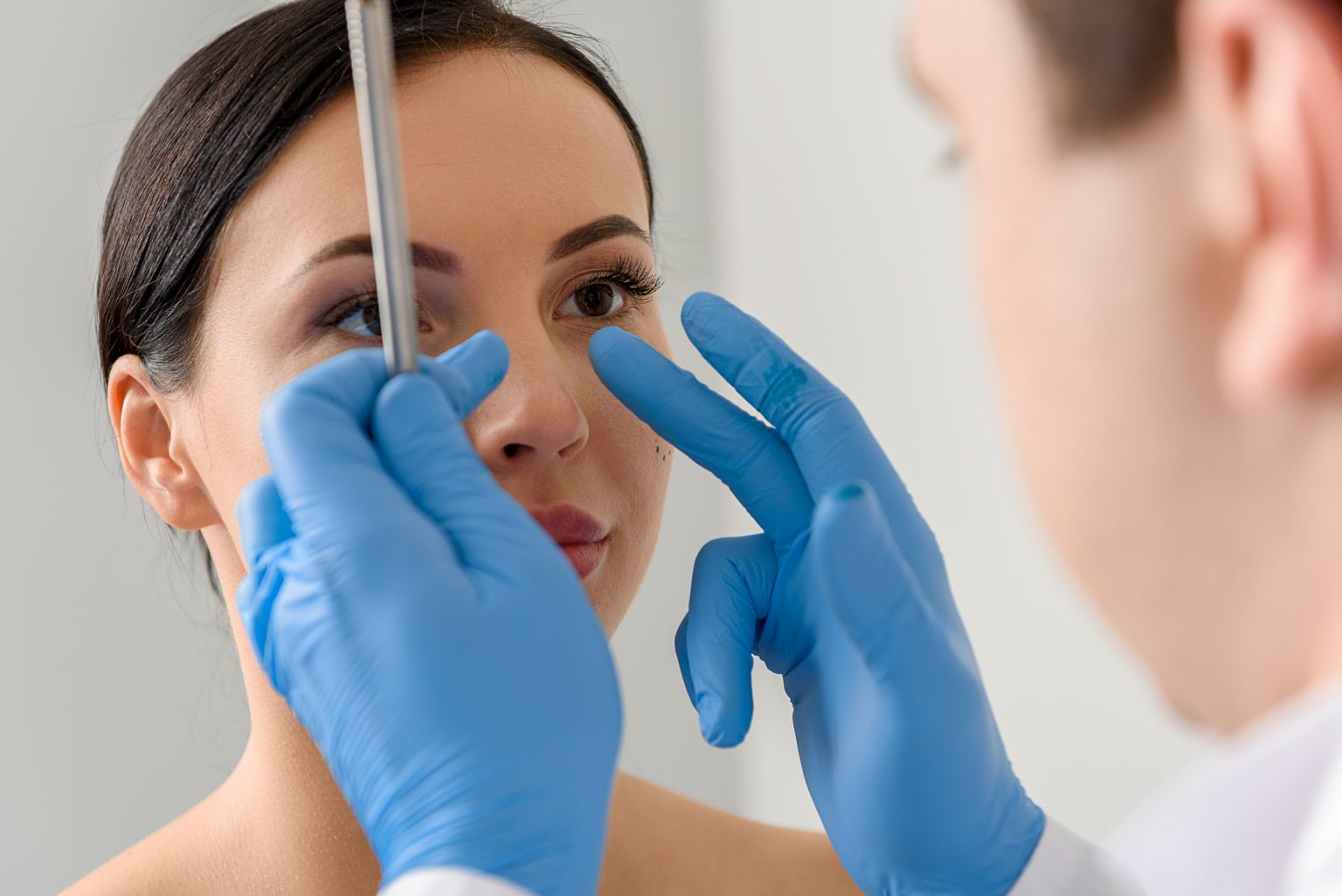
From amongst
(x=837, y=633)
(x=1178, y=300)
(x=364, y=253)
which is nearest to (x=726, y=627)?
(x=837, y=633)

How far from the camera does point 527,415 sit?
3.51 feet

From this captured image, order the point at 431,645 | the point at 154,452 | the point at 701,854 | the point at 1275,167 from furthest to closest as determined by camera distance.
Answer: the point at 701,854 < the point at 154,452 < the point at 431,645 < the point at 1275,167

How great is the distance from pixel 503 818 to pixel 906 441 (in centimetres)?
141

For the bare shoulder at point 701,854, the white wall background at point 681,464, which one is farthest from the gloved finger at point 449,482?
the white wall background at point 681,464

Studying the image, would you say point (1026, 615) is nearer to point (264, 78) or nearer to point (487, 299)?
point (487, 299)

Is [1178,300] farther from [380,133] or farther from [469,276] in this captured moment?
[469,276]

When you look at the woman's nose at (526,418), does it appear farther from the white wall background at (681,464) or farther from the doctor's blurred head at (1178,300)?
the white wall background at (681,464)

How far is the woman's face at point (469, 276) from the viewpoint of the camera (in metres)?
1.08

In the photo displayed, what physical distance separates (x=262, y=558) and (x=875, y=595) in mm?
465

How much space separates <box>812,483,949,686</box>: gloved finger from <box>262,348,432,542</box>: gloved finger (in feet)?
1.03

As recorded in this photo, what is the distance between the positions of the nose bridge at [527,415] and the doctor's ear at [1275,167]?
603 millimetres

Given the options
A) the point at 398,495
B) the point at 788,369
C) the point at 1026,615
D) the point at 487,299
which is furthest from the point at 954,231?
the point at 398,495

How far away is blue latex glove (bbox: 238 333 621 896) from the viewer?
821mm

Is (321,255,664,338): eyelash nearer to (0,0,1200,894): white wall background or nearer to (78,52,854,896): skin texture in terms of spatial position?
(78,52,854,896): skin texture
